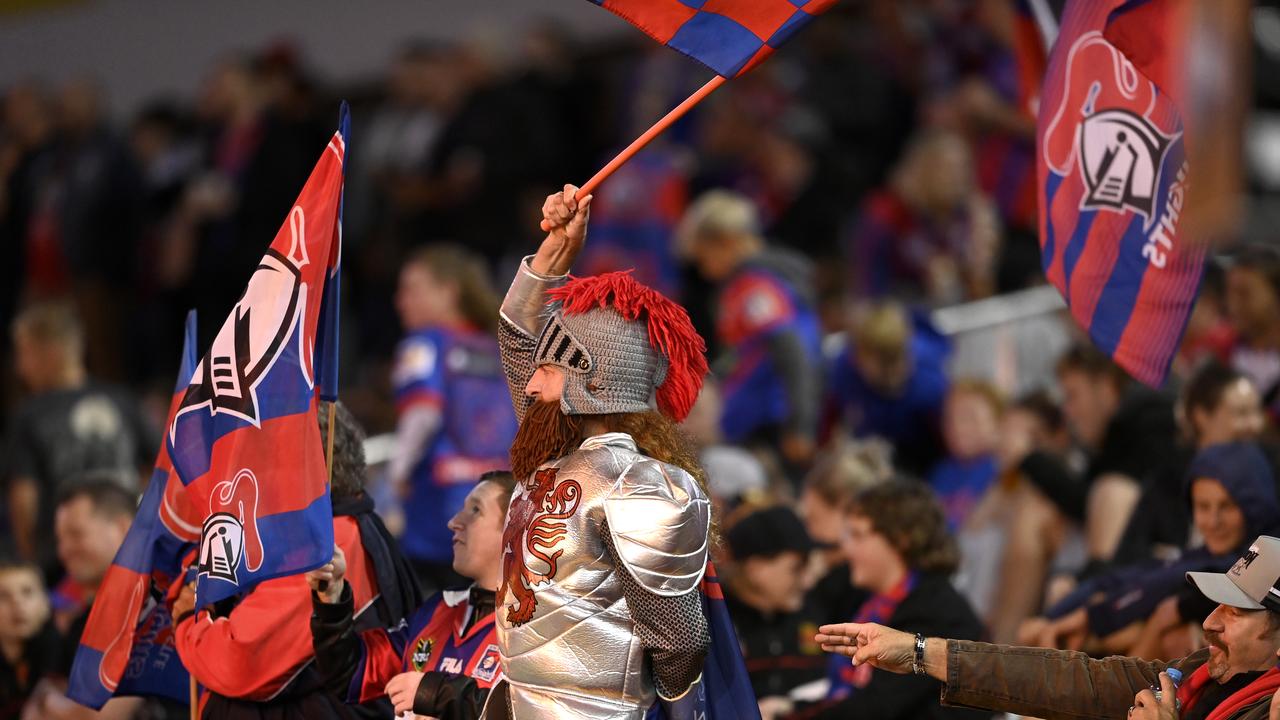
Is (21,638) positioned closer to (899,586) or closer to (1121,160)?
(899,586)

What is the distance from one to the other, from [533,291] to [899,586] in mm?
2053

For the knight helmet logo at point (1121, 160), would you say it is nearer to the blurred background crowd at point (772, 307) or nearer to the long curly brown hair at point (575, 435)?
the blurred background crowd at point (772, 307)

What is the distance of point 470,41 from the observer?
1291cm

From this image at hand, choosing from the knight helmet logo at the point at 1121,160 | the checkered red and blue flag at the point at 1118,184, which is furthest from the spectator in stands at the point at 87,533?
the knight helmet logo at the point at 1121,160

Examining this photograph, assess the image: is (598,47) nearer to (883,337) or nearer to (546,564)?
(883,337)

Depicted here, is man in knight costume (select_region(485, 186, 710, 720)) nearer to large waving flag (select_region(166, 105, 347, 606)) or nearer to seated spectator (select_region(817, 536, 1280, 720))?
seated spectator (select_region(817, 536, 1280, 720))

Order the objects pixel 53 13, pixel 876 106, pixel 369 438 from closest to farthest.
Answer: pixel 369 438
pixel 876 106
pixel 53 13

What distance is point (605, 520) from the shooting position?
11.9 feet

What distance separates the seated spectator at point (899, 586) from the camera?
17.3 feet

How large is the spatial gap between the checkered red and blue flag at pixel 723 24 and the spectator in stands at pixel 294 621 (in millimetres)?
1332

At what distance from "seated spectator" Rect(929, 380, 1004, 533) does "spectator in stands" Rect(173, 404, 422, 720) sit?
4312 mm

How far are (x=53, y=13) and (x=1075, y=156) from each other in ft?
45.2

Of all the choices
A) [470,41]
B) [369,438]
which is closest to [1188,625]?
[369,438]

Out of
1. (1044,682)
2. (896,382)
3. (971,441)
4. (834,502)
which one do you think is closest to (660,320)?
(1044,682)
